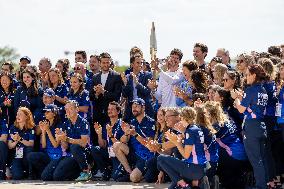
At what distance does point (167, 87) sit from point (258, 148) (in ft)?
9.06

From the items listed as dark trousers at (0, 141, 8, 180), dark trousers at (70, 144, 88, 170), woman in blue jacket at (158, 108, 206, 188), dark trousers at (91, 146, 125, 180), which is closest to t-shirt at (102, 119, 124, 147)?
dark trousers at (91, 146, 125, 180)

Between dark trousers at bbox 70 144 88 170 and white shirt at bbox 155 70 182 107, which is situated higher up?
white shirt at bbox 155 70 182 107

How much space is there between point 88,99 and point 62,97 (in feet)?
2.11

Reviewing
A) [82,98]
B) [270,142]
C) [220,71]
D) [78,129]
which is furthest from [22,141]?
[270,142]

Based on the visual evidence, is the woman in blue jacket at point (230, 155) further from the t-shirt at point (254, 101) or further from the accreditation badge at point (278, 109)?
the accreditation badge at point (278, 109)

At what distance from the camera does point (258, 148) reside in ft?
34.5

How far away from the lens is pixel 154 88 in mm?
13422

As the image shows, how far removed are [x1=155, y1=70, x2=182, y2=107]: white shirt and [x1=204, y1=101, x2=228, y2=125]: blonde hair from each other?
189 centimetres

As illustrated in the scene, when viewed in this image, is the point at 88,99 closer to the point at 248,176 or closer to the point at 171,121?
the point at 171,121

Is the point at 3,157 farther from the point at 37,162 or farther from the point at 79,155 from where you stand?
the point at 79,155

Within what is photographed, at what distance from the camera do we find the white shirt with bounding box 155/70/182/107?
502 inches

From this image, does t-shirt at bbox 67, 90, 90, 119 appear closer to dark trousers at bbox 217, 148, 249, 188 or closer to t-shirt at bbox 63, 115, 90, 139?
t-shirt at bbox 63, 115, 90, 139

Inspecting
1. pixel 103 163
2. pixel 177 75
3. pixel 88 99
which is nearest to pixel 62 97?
pixel 88 99

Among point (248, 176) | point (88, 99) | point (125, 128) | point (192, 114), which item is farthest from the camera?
point (88, 99)
